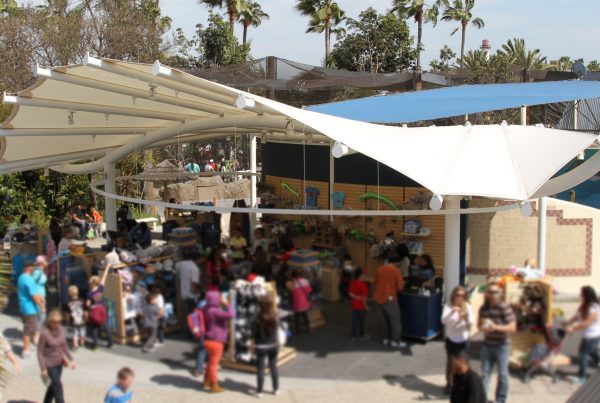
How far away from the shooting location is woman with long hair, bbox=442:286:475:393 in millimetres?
6578

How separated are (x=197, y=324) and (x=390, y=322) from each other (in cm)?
207

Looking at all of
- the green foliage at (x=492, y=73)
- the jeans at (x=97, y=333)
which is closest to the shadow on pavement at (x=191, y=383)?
the jeans at (x=97, y=333)

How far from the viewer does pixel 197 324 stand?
6902mm

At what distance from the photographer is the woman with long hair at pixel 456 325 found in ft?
21.6

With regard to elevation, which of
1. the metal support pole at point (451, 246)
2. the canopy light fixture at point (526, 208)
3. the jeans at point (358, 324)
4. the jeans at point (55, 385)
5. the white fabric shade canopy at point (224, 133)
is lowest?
the jeans at point (55, 385)

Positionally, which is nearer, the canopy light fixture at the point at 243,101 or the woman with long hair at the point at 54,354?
the woman with long hair at the point at 54,354

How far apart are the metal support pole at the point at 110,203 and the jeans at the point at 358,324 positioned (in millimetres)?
8365

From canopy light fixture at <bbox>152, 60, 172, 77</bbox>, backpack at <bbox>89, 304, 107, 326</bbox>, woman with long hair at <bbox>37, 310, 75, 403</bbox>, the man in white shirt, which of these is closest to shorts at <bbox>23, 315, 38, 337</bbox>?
woman with long hair at <bbox>37, 310, 75, 403</bbox>

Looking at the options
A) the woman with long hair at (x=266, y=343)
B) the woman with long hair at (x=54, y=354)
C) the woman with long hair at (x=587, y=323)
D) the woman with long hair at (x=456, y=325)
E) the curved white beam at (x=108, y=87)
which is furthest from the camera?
the curved white beam at (x=108, y=87)

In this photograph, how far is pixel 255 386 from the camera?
6.70 m

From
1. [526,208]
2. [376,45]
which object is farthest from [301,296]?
[376,45]

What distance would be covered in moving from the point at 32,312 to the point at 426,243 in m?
5.03

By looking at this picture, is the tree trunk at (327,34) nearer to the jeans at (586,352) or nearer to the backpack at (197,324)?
the backpack at (197,324)

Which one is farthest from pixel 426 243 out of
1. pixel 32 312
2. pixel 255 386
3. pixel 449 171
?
pixel 32 312
